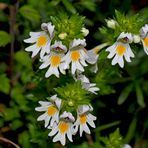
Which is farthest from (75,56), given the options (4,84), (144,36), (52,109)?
(4,84)

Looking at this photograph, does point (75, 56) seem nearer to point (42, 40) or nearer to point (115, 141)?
point (42, 40)

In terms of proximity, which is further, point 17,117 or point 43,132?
point 17,117

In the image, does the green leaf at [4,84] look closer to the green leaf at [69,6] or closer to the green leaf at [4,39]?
the green leaf at [4,39]

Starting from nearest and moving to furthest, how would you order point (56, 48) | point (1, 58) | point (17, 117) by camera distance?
point (56, 48), point (17, 117), point (1, 58)

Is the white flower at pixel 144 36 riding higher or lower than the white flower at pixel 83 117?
higher

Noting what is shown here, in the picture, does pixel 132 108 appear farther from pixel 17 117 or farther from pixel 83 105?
pixel 83 105

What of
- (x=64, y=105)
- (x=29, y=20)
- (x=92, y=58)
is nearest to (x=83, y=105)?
(x=64, y=105)

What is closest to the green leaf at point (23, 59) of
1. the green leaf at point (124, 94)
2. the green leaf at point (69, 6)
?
the green leaf at point (69, 6)
